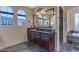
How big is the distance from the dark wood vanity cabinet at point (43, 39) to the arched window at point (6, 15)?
0.31 metres

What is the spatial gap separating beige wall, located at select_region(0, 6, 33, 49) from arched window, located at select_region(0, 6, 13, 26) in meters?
0.06

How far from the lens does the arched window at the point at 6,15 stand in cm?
150

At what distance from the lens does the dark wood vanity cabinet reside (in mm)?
1559

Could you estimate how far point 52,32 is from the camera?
61.6 inches

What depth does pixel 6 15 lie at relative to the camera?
4.95 feet

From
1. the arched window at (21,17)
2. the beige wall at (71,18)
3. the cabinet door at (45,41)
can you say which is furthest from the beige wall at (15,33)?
the beige wall at (71,18)

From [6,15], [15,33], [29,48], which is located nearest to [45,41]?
[29,48]

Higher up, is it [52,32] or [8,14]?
[8,14]

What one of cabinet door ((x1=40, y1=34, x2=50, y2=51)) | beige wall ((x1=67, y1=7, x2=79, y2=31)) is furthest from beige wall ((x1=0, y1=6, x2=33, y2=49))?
beige wall ((x1=67, y1=7, x2=79, y2=31))

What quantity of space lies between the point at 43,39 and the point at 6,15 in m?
0.61

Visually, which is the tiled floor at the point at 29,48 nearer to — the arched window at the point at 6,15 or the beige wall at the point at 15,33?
the beige wall at the point at 15,33

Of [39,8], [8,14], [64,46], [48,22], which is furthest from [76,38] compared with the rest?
[8,14]
